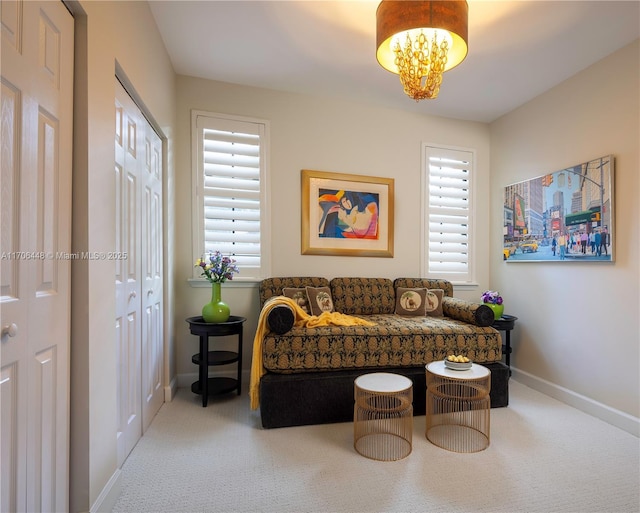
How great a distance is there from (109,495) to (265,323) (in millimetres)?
1257

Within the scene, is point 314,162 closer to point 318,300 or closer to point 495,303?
point 318,300

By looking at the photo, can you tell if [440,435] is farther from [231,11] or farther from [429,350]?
[231,11]

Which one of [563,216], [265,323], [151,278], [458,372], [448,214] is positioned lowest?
[458,372]

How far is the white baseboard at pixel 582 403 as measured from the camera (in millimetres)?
2436

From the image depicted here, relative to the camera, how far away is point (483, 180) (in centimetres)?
411

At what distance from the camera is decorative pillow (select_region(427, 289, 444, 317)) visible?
3432 millimetres

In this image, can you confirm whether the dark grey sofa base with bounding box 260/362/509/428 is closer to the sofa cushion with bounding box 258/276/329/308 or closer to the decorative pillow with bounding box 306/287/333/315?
the decorative pillow with bounding box 306/287/333/315

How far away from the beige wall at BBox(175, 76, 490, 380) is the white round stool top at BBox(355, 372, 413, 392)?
1.56 m

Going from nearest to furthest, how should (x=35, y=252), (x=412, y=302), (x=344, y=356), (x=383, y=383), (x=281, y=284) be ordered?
(x=35, y=252) → (x=383, y=383) → (x=344, y=356) → (x=281, y=284) → (x=412, y=302)

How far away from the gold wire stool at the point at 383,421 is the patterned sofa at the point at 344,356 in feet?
0.83

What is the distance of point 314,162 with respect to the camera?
3.60 metres

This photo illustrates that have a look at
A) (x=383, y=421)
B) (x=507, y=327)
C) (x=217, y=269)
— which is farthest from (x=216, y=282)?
(x=507, y=327)

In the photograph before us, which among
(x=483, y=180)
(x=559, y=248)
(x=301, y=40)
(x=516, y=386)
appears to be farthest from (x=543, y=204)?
(x=301, y=40)

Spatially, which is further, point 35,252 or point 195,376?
Result: point 195,376
